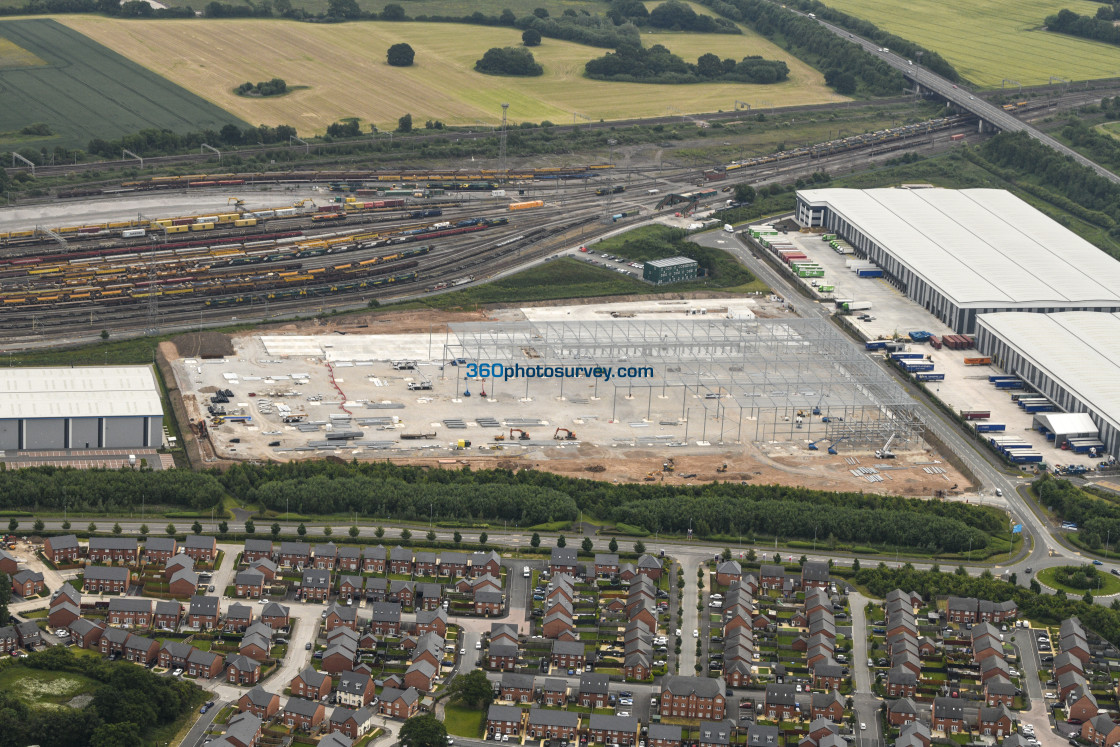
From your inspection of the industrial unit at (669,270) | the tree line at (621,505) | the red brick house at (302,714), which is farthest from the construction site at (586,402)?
the red brick house at (302,714)

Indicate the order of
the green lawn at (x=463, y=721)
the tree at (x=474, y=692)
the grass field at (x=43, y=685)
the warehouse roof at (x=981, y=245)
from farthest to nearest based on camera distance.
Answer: the warehouse roof at (x=981, y=245), the tree at (x=474, y=692), the green lawn at (x=463, y=721), the grass field at (x=43, y=685)

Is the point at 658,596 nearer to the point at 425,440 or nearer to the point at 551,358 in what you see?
the point at 425,440

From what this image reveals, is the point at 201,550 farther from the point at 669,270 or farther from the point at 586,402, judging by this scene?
A: the point at 669,270

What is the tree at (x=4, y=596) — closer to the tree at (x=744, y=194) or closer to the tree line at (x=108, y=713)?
the tree line at (x=108, y=713)

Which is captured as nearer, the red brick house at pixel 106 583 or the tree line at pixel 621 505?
the red brick house at pixel 106 583

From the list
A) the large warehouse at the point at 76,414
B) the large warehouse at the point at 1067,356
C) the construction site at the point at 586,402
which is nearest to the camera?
the large warehouse at the point at 76,414

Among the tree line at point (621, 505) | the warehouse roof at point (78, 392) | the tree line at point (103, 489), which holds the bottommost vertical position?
the tree line at point (621, 505)

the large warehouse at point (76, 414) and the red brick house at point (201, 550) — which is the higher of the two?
the large warehouse at point (76, 414)

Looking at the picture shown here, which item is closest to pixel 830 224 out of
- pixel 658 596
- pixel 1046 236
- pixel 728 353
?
pixel 1046 236
